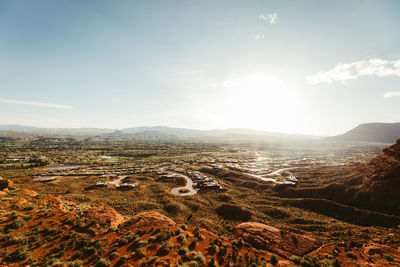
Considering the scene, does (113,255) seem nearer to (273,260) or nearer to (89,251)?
(89,251)

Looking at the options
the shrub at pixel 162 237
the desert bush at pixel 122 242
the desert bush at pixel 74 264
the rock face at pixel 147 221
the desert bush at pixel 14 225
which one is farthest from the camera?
the rock face at pixel 147 221

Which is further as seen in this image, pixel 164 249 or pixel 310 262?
pixel 164 249

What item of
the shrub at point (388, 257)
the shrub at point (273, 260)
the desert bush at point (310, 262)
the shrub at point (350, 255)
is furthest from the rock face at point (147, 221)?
the shrub at point (388, 257)

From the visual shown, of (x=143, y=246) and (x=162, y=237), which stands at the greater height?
(x=143, y=246)

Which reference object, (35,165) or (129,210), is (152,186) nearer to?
(129,210)

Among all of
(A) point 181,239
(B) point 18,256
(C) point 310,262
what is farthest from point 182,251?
(B) point 18,256

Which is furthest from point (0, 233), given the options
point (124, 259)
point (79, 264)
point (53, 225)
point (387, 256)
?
point (387, 256)

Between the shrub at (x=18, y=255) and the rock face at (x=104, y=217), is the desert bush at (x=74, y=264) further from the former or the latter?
the rock face at (x=104, y=217)

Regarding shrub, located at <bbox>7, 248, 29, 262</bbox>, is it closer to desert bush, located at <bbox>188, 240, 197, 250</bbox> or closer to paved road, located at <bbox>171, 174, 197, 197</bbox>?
desert bush, located at <bbox>188, 240, 197, 250</bbox>

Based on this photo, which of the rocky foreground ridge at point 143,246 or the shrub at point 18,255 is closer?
the shrub at point 18,255
